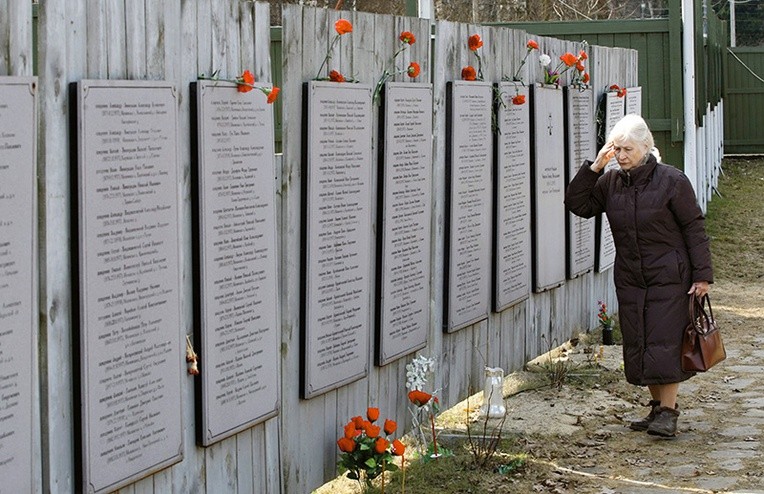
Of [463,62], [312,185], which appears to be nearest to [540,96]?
[463,62]

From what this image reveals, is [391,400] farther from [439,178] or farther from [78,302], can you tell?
[78,302]

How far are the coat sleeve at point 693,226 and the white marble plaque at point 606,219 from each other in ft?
10.00

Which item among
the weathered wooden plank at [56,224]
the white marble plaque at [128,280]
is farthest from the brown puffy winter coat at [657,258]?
the weathered wooden plank at [56,224]

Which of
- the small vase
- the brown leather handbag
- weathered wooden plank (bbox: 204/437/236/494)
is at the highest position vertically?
the brown leather handbag

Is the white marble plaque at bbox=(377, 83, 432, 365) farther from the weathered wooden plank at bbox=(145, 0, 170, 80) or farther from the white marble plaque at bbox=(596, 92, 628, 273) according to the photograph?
the white marble plaque at bbox=(596, 92, 628, 273)

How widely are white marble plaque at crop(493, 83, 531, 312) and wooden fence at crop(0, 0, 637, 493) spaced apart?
0.50ft

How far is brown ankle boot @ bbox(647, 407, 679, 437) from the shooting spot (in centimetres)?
718

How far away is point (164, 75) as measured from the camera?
437 cm

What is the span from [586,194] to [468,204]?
0.74 metres

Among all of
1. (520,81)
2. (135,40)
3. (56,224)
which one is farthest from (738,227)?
(56,224)

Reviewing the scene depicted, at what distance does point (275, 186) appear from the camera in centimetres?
513

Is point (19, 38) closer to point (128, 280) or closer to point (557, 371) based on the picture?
point (128, 280)

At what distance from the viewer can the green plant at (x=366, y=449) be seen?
5.55 metres

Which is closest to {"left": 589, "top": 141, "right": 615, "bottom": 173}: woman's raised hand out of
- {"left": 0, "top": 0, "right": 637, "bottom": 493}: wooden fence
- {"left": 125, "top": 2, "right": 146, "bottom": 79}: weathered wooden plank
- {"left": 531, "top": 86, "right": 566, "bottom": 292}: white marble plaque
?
{"left": 0, "top": 0, "right": 637, "bottom": 493}: wooden fence
